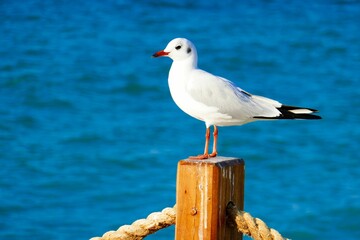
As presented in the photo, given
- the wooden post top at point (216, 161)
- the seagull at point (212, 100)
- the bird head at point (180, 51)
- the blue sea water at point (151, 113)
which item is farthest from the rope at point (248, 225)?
the blue sea water at point (151, 113)

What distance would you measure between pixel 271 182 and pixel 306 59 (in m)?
3.14

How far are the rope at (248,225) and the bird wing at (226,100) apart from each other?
52 centimetres

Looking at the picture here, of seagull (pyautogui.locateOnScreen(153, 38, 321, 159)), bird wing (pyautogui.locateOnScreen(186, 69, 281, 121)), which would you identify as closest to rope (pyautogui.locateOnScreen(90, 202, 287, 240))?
seagull (pyautogui.locateOnScreen(153, 38, 321, 159))

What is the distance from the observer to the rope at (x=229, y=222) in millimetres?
2938

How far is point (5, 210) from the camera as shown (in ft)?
22.9

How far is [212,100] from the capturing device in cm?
339

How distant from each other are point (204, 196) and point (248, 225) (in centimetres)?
18

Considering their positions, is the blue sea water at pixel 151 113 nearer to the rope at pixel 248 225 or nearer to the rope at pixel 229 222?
the rope at pixel 229 222

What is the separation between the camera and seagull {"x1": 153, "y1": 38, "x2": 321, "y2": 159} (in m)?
3.37

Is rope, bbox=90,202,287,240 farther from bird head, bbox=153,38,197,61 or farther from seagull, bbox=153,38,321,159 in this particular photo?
bird head, bbox=153,38,197,61

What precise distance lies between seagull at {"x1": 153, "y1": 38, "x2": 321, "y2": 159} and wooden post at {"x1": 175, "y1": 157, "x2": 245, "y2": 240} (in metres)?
0.43

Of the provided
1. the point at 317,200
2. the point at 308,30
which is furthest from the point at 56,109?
the point at 308,30

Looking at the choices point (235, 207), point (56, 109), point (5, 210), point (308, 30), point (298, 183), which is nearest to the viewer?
point (235, 207)

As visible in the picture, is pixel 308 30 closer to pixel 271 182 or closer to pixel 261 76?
pixel 261 76
